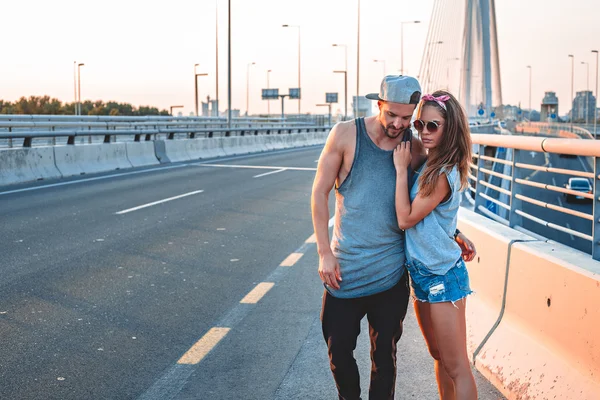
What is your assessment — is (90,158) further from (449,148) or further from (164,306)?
(449,148)

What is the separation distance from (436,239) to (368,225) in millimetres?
311

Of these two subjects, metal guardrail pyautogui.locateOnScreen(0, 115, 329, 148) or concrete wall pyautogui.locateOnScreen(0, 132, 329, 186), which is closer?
concrete wall pyautogui.locateOnScreen(0, 132, 329, 186)

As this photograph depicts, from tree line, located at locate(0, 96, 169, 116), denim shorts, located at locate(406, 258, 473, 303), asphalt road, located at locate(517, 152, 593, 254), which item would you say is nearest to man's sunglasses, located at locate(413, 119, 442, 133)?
denim shorts, located at locate(406, 258, 473, 303)

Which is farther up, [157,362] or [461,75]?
[461,75]

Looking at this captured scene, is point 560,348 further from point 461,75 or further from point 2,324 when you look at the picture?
point 461,75

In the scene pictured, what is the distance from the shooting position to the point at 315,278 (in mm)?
7859

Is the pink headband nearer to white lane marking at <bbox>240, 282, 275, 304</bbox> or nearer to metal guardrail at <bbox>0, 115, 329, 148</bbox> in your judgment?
white lane marking at <bbox>240, 282, 275, 304</bbox>

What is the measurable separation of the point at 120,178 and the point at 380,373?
1618 cm

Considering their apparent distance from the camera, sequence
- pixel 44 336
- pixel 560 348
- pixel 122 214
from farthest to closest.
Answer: pixel 122 214 → pixel 44 336 → pixel 560 348

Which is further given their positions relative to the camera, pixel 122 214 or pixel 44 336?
pixel 122 214

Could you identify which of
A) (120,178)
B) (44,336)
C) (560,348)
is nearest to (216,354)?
(44,336)

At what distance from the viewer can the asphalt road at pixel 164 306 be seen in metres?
4.76

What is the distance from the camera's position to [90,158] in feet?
68.5

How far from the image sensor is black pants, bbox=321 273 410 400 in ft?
11.9
